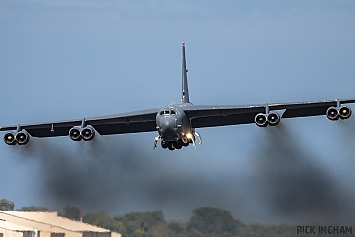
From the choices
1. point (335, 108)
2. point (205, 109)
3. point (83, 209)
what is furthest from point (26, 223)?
point (335, 108)

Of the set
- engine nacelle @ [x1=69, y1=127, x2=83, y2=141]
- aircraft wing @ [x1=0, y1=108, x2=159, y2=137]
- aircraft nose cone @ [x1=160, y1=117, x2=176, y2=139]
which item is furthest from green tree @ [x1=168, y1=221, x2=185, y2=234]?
engine nacelle @ [x1=69, y1=127, x2=83, y2=141]

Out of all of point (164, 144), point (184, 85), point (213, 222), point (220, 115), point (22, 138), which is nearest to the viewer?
point (213, 222)

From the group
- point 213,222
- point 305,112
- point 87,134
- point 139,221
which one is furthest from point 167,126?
point 305,112

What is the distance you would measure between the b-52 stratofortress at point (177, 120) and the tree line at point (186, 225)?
212 inches

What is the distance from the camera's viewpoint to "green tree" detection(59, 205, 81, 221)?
41.0 m

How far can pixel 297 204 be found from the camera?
40.6 m

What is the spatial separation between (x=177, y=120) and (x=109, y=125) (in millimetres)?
7702

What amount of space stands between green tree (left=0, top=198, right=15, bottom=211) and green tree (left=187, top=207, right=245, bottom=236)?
9.19m

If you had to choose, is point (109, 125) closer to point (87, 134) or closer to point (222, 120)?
point (87, 134)

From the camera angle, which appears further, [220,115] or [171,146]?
[220,115]

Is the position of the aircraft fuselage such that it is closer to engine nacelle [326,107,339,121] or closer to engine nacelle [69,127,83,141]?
engine nacelle [69,127,83,141]

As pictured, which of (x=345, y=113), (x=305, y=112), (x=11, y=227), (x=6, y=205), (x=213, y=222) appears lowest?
(x=11, y=227)

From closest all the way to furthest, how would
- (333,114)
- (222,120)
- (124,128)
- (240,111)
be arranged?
(333,114) < (240,111) < (222,120) < (124,128)

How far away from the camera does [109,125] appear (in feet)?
167
